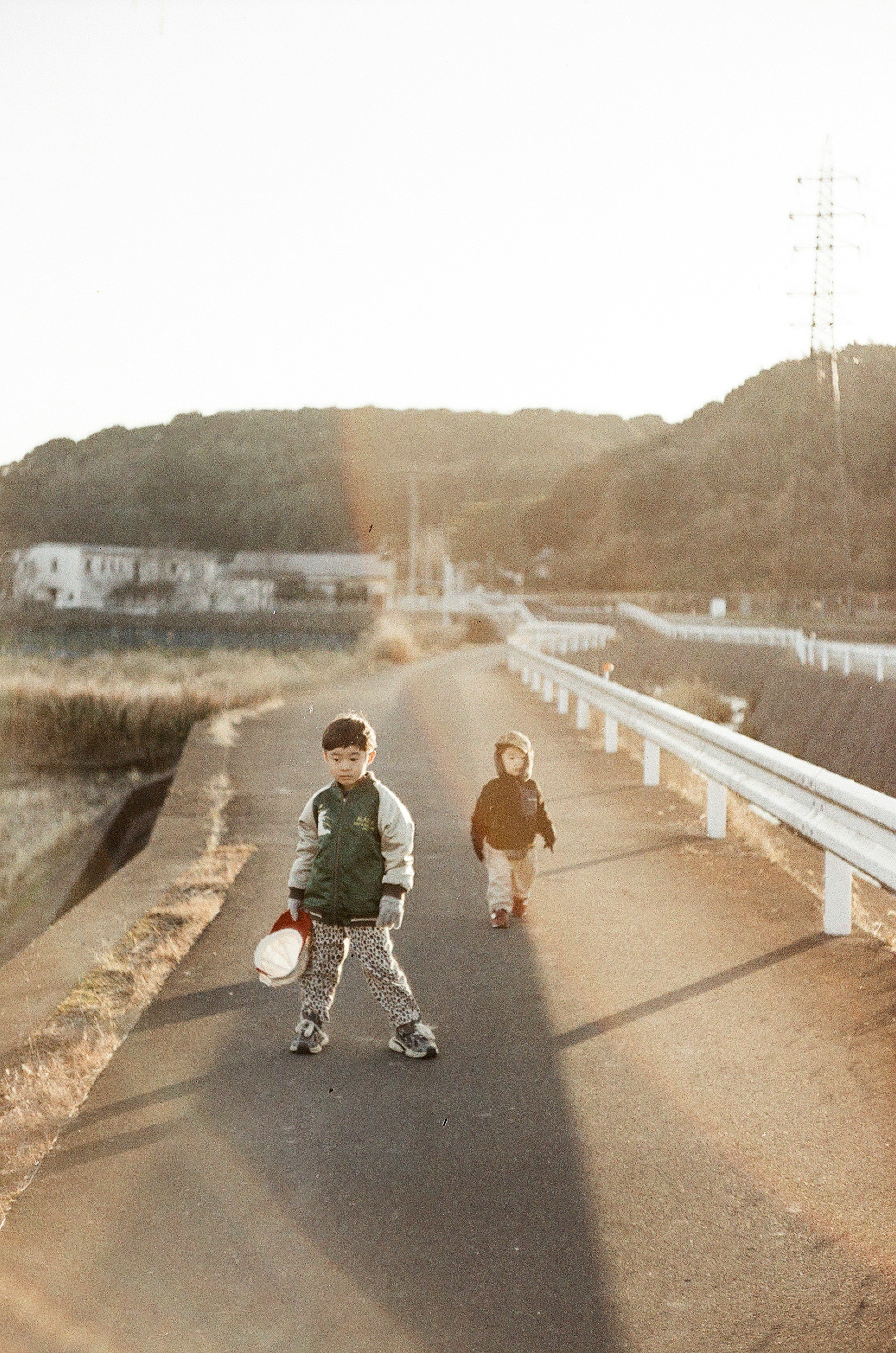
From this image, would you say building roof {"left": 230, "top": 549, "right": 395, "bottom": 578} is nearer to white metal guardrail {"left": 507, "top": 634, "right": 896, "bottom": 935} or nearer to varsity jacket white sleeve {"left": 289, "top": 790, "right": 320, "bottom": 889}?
white metal guardrail {"left": 507, "top": 634, "right": 896, "bottom": 935}

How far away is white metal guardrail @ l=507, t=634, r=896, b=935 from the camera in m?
6.36

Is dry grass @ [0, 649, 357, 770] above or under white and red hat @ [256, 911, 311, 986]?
under

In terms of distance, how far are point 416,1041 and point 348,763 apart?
1139mm

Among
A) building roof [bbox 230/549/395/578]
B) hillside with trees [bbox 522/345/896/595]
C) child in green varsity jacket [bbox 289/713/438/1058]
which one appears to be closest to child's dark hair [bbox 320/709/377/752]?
child in green varsity jacket [bbox 289/713/438/1058]

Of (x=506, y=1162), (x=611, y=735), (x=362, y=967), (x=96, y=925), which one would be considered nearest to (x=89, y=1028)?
(x=362, y=967)

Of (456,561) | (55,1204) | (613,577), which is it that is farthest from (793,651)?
(456,561)

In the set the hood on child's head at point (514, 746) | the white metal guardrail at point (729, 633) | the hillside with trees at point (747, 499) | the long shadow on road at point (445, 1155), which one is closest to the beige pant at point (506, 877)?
the hood on child's head at point (514, 746)

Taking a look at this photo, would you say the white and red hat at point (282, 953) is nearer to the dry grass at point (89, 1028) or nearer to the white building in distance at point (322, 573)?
the dry grass at point (89, 1028)

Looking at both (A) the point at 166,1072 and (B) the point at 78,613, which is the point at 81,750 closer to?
(A) the point at 166,1072

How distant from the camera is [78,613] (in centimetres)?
8719

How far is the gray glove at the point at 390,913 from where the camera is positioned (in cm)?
505

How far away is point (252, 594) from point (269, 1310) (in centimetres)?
9890

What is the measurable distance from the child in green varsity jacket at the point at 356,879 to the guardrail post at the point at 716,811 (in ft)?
17.2

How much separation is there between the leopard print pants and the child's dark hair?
72 centimetres
